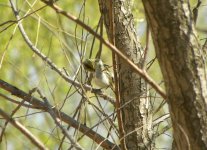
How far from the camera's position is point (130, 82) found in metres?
2.21

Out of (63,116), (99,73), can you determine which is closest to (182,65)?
(63,116)

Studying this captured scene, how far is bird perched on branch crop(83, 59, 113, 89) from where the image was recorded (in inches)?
108

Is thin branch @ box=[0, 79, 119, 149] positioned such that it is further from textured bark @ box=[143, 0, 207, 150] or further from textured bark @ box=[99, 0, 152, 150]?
textured bark @ box=[143, 0, 207, 150]

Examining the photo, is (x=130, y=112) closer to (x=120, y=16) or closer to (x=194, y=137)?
(x=120, y=16)

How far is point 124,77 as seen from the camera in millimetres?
2225

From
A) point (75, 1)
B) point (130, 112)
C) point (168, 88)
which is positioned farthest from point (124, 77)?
point (75, 1)

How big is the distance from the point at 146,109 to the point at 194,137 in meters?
0.83

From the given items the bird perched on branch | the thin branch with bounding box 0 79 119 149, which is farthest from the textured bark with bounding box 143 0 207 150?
the bird perched on branch

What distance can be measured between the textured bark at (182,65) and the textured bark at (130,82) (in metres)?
0.76

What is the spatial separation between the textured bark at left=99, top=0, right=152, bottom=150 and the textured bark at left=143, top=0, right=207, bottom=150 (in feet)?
2.48

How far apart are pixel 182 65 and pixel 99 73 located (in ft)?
5.15

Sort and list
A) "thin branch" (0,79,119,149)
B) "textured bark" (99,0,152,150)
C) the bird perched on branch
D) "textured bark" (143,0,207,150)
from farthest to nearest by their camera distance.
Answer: the bird perched on branch < "textured bark" (99,0,152,150) < "thin branch" (0,79,119,149) < "textured bark" (143,0,207,150)

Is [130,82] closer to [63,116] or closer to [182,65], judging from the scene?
[63,116]

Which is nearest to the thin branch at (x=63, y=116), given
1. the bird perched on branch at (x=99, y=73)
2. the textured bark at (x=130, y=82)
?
the textured bark at (x=130, y=82)
